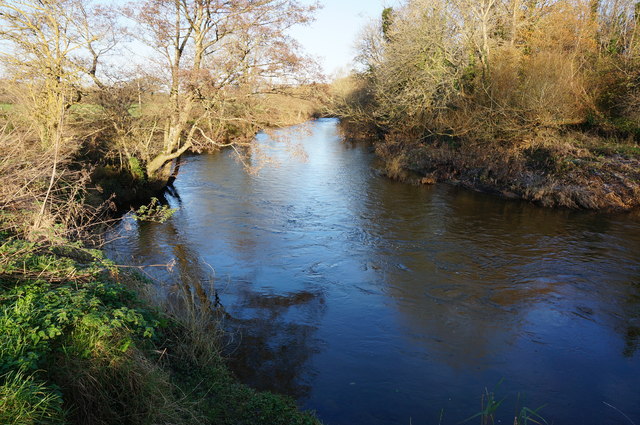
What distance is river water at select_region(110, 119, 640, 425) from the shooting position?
6.45 meters

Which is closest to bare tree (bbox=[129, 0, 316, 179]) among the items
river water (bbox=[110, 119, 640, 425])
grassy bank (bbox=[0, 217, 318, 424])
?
river water (bbox=[110, 119, 640, 425])

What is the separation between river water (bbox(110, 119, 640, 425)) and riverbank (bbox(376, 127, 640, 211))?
947mm

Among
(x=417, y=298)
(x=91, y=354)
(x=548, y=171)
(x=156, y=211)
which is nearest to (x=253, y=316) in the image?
(x=417, y=298)

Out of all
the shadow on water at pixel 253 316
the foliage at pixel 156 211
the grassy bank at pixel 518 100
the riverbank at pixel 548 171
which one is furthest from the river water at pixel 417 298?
the grassy bank at pixel 518 100

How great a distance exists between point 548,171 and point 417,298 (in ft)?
39.2

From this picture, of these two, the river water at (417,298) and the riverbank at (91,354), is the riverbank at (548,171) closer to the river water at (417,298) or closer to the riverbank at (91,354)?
the river water at (417,298)

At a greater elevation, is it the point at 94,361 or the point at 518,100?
the point at 518,100

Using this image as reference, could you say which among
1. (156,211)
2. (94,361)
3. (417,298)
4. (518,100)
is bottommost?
(417,298)

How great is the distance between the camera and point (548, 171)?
710 inches

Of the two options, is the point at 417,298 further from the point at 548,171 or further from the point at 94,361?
the point at 548,171

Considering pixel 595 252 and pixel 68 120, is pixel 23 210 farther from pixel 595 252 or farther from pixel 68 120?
pixel 595 252

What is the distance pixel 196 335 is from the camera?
637 centimetres

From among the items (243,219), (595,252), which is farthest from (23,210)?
(595,252)

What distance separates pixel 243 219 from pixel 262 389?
939 cm
